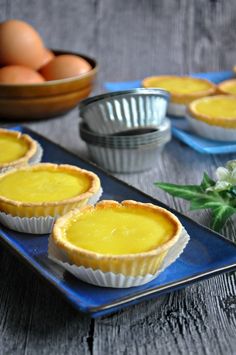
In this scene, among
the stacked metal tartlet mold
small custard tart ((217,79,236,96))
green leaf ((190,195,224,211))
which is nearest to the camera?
green leaf ((190,195,224,211))

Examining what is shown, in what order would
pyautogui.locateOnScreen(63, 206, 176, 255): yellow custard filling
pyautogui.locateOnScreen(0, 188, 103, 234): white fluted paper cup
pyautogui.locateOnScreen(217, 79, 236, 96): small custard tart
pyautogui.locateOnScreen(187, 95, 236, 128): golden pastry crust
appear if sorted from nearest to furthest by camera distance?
pyautogui.locateOnScreen(63, 206, 176, 255): yellow custard filling → pyautogui.locateOnScreen(0, 188, 103, 234): white fluted paper cup → pyautogui.locateOnScreen(187, 95, 236, 128): golden pastry crust → pyautogui.locateOnScreen(217, 79, 236, 96): small custard tart

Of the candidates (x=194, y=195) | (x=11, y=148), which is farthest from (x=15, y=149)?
(x=194, y=195)

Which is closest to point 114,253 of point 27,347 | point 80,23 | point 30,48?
point 27,347

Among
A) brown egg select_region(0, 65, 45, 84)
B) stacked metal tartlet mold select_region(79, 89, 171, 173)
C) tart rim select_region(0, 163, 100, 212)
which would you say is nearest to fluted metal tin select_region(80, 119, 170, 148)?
stacked metal tartlet mold select_region(79, 89, 171, 173)

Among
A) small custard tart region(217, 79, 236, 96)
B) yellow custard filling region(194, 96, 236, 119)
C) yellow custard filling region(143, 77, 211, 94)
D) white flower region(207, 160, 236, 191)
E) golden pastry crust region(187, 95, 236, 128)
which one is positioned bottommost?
yellow custard filling region(143, 77, 211, 94)

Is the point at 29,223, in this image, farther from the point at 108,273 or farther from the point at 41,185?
the point at 108,273

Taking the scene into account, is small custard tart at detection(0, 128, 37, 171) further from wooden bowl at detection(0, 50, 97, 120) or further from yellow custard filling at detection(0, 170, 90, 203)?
wooden bowl at detection(0, 50, 97, 120)

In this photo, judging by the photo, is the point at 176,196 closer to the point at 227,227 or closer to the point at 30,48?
the point at 227,227
